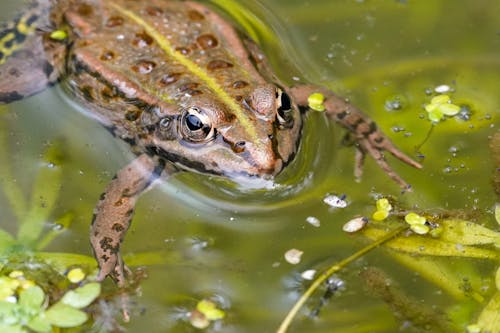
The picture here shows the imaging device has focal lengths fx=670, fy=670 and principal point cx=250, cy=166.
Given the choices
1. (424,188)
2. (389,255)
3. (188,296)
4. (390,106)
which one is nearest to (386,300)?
(389,255)

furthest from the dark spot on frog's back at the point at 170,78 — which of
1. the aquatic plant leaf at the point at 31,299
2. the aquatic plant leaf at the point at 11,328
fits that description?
the aquatic plant leaf at the point at 11,328

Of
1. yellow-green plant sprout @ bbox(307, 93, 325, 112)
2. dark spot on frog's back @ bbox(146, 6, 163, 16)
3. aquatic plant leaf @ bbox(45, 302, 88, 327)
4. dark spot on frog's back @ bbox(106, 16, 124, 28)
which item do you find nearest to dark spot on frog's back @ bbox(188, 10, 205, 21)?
dark spot on frog's back @ bbox(146, 6, 163, 16)

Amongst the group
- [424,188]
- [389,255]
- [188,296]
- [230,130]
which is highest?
[424,188]

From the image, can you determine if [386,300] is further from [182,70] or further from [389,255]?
[182,70]

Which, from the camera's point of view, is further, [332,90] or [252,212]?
[332,90]

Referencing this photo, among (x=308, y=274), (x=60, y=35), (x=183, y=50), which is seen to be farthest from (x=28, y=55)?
(x=308, y=274)

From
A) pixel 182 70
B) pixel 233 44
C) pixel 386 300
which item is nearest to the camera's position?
pixel 386 300

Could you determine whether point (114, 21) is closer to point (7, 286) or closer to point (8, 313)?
point (7, 286)
